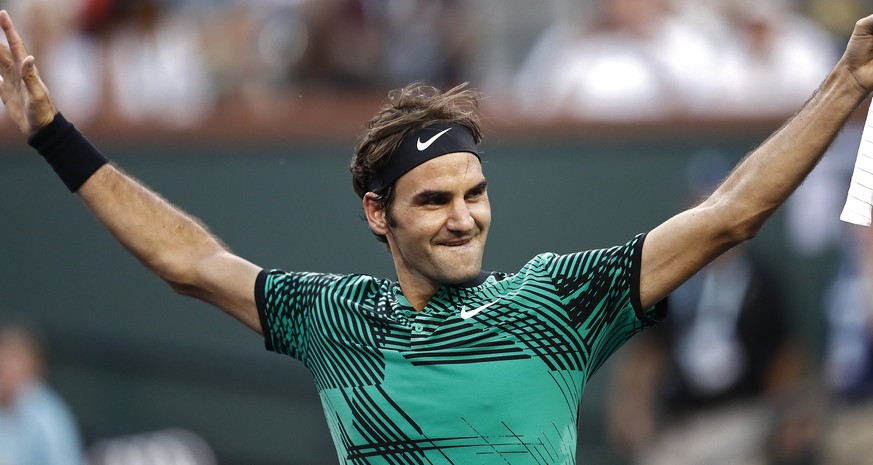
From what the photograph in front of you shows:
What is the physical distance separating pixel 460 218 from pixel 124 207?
3.87 feet

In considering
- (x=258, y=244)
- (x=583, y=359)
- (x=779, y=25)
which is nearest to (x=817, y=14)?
(x=779, y=25)

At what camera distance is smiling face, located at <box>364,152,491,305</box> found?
3.92 meters

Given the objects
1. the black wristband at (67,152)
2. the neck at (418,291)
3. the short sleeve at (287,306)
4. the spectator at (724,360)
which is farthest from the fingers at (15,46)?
the spectator at (724,360)

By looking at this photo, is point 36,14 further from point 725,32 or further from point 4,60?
point 4,60

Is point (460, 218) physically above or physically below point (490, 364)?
above

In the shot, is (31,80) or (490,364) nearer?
(490,364)

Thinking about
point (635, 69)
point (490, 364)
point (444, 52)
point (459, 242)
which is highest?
point (444, 52)

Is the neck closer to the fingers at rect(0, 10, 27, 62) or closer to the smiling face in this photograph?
the smiling face

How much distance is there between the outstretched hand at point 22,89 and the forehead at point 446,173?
1237 mm

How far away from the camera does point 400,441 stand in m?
3.88

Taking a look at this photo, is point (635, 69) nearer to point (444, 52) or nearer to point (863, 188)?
point (444, 52)

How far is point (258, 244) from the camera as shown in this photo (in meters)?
10.4

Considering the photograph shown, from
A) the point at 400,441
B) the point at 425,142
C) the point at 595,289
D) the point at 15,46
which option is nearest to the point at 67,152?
the point at 15,46

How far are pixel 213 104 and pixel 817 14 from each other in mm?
4573
